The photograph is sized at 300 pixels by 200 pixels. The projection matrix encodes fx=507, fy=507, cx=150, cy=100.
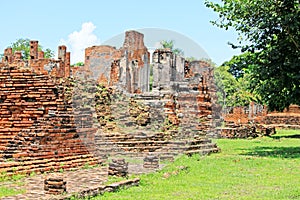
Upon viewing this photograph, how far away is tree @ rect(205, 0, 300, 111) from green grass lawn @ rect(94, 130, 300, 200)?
3.58 meters

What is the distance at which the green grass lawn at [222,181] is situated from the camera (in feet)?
23.7

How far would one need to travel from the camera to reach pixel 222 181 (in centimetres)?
878

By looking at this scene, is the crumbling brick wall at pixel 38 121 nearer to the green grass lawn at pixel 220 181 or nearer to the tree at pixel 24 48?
the green grass lawn at pixel 220 181

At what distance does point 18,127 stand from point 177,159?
159 inches

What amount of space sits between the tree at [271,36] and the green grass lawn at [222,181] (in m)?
3.58

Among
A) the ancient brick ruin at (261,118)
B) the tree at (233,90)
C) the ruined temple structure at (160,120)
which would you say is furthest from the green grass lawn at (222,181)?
the tree at (233,90)

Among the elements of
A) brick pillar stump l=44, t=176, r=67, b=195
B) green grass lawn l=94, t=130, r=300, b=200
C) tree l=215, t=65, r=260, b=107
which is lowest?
green grass lawn l=94, t=130, r=300, b=200

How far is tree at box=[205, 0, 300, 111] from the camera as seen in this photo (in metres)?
14.0

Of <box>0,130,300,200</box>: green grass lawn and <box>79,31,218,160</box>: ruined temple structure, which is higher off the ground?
<box>79,31,218,160</box>: ruined temple structure

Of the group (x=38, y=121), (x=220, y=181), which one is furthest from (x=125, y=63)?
(x=220, y=181)

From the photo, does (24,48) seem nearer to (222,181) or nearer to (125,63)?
(125,63)

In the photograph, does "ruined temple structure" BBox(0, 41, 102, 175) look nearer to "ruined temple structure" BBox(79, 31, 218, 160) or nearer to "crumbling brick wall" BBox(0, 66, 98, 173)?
"crumbling brick wall" BBox(0, 66, 98, 173)

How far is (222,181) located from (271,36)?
24.8ft

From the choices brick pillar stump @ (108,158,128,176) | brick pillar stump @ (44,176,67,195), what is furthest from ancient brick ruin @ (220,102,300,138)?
brick pillar stump @ (44,176,67,195)
